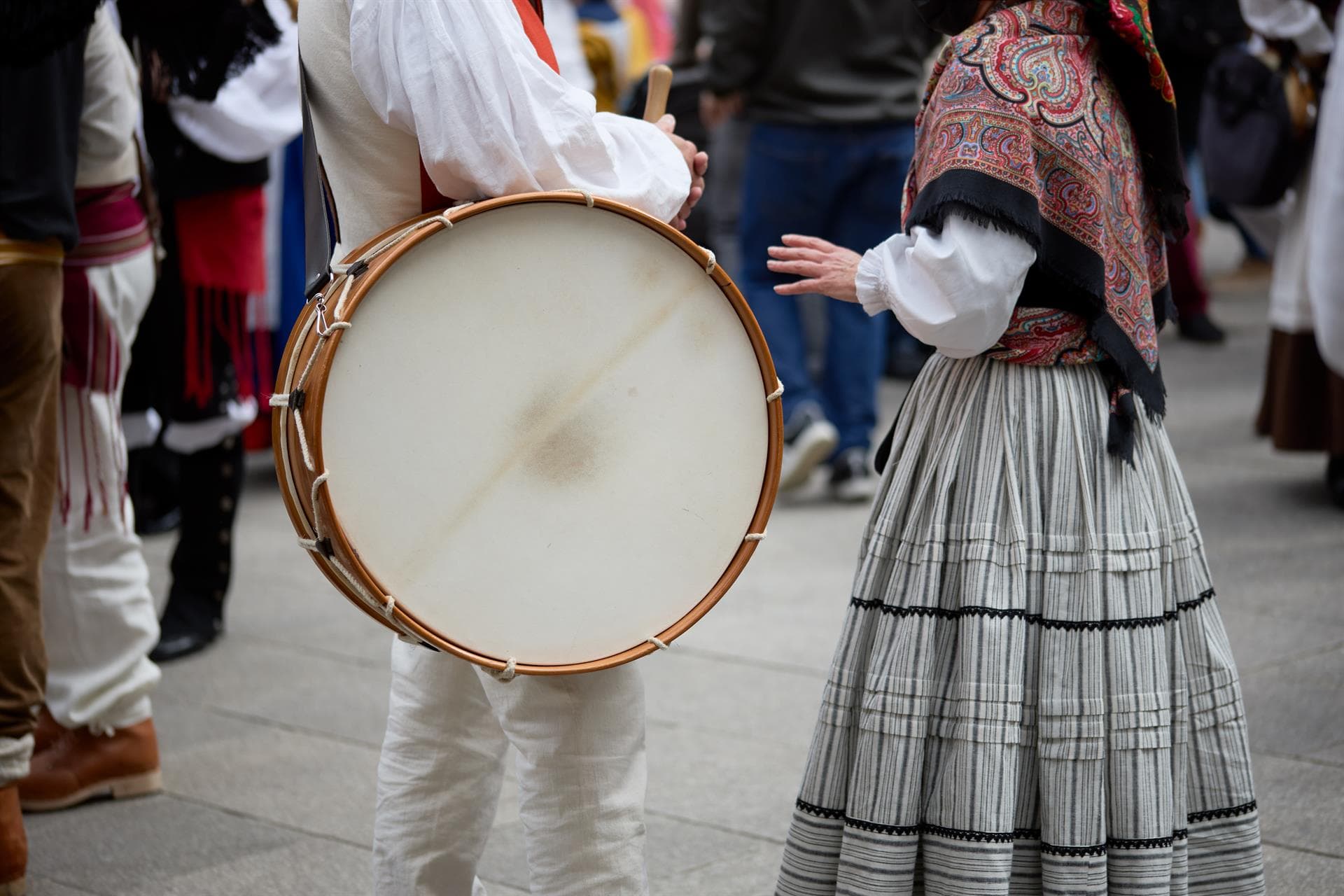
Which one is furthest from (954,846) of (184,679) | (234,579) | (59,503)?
(234,579)

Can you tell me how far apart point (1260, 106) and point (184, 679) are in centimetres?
372

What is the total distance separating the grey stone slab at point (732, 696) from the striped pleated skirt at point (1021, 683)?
1.31 m

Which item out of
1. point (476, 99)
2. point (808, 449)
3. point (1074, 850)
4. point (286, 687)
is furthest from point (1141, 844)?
point (808, 449)

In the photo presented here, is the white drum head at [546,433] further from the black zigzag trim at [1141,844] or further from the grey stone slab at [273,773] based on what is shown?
the grey stone slab at [273,773]

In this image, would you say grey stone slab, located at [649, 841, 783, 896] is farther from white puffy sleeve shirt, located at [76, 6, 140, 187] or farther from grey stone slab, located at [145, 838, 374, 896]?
white puffy sleeve shirt, located at [76, 6, 140, 187]

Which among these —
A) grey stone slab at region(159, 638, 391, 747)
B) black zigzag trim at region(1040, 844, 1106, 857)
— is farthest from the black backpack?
black zigzag trim at region(1040, 844, 1106, 857)

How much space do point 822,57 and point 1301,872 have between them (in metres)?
3.74

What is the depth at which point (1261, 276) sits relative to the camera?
11516 millimetres

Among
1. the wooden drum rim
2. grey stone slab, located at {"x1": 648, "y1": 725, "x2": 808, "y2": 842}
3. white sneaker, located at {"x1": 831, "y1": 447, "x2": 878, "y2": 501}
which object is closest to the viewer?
the wooden drum rim

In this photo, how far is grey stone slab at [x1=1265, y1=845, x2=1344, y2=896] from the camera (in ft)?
9.68

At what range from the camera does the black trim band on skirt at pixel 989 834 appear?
2.40 meters

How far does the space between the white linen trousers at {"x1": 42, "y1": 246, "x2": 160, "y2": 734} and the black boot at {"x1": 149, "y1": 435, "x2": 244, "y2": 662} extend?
984mm

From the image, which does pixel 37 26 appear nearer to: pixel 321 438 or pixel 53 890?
pixel 321 438

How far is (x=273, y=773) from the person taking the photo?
3691mm
